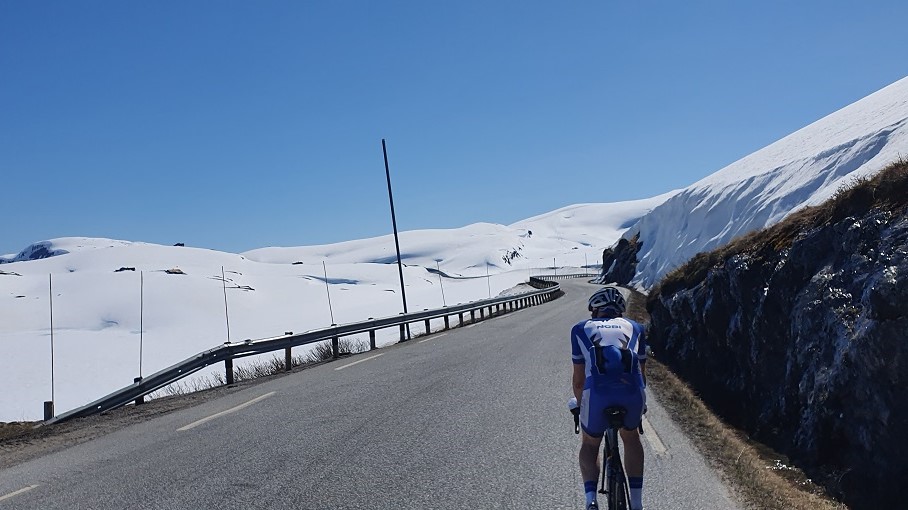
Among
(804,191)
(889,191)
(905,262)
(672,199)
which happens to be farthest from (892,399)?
(672,199)

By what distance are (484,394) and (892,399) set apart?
5578 mm

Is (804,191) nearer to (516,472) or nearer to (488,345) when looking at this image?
(488,345)

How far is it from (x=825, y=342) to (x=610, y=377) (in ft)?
16.3

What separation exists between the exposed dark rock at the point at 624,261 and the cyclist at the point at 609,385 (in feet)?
191

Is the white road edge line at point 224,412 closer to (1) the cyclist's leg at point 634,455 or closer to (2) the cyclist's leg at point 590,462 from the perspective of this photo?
(2) the cyclist's leg at point 590,462

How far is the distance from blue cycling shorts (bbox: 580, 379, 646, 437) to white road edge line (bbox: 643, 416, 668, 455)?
2.84 m

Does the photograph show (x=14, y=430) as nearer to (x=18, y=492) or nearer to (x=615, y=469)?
(x=18, y=492)

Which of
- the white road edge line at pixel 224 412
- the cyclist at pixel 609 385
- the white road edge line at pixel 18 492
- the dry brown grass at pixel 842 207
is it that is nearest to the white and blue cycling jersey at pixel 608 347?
the cyclist at pixel 609 385

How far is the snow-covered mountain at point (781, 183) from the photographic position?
28.7 meters

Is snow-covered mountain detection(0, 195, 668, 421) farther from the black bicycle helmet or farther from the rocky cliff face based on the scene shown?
the rocky cliff face

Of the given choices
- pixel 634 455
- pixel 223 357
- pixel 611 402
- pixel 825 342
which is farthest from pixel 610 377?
pixel 223 357

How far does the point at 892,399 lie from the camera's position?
6.75 meters

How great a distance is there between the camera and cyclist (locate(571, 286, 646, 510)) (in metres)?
4.67

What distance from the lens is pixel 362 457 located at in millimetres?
7199
